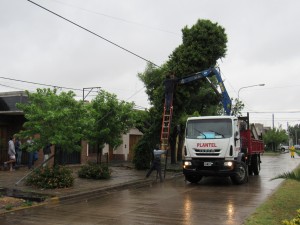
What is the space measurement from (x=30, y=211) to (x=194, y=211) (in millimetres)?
4261

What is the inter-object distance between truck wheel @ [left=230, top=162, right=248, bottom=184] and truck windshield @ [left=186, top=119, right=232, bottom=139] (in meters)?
1.48

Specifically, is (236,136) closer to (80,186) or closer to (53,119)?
(80,186)

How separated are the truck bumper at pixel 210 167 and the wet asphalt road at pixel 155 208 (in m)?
0.93

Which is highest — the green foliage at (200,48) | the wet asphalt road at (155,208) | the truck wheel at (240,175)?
the green foliage at (200,48)

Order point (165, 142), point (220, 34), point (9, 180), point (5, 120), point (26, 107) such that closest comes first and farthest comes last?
point (26, 107)
point (9, 180)
point (165, 142)
point (5, 120)
point (220, 34)

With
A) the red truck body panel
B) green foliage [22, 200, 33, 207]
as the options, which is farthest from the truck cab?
green foliage [22, 200, 33, 207]

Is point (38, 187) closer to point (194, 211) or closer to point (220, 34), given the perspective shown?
point (194, 211)

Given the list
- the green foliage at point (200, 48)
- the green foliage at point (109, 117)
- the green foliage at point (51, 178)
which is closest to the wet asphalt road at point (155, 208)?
the green foliage at point (51, 178)

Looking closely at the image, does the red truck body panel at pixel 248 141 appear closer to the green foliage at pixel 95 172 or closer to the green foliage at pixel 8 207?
the green foliage at pixel 95 172

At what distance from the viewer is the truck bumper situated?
51.2 feet

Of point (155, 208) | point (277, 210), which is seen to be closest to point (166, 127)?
point (155, 208)

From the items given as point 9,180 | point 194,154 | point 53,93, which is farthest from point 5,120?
point 194,154

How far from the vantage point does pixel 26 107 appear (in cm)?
1329

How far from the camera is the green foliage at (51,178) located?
13.4 meters
